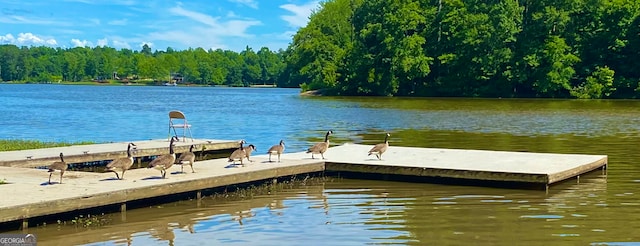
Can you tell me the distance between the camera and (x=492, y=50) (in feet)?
275

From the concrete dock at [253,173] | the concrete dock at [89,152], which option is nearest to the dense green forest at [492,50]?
the concrete dock at [89,152]

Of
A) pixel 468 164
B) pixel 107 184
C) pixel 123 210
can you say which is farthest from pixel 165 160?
pixel 468 164

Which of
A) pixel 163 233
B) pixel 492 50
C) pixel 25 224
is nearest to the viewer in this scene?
pixel 25 224

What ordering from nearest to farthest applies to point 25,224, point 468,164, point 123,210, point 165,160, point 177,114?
point 25,224 < point 123,210 < point 165,160 < point 468,164 < point 177,114

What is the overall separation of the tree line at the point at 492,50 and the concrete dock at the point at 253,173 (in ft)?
199

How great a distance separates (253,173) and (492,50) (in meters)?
71.0

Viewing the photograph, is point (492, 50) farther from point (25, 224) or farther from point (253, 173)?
point (25, 224)

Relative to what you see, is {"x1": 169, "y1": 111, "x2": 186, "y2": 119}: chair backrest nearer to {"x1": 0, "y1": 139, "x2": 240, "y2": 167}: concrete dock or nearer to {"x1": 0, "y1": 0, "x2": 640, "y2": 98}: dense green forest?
{"x1": 0, "y1": 139, "x2": 240, "y2": 167}: concrete dock

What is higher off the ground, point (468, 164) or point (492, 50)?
point (492, 50)

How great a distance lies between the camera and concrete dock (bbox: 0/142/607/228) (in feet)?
41.3

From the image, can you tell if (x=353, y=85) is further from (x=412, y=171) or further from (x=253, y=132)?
(x=412, y=171)

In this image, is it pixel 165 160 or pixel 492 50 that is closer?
pixel 165 160

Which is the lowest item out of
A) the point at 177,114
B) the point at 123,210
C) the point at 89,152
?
the point at 123,210

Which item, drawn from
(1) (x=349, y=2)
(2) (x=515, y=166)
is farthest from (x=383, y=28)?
(2) (x=515, y=166)
